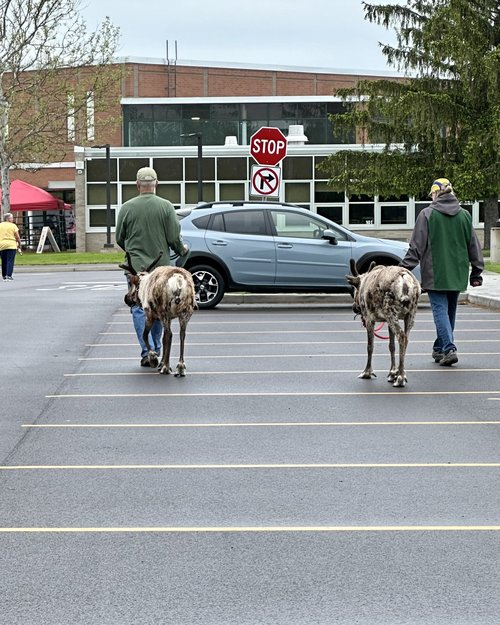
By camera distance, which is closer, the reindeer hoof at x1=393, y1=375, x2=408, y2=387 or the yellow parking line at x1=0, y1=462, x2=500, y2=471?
the yellow parking line at x1=0, y1=462, x2=500, y2=471

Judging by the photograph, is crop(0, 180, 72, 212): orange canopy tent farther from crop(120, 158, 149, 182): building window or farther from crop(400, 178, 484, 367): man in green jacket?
crop(400, 178, 484, 367): man in green jacket

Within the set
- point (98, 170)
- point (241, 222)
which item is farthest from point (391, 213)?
point (241, 222)

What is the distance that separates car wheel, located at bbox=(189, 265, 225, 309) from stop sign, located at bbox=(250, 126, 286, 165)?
9.10ft

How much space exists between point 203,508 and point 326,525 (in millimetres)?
724

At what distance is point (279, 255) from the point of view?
2012cm

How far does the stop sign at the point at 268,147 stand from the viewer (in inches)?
860

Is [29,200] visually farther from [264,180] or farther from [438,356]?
[438,356]

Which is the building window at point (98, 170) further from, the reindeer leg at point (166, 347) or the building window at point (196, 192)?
the reindeer leg at point (166, 347)

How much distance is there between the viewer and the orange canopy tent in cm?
5359

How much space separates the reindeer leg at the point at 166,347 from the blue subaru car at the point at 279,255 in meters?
7.90

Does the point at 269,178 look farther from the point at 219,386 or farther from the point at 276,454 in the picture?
the point at 276,454

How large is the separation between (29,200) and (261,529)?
1949 inches

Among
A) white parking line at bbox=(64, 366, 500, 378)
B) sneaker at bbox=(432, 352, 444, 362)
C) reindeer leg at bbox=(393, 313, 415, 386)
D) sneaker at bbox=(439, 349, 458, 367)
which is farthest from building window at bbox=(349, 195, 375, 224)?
reindeer leg at bbox=(393, 313, 415, 386)

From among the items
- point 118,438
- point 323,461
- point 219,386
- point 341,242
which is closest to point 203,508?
point 323,461
